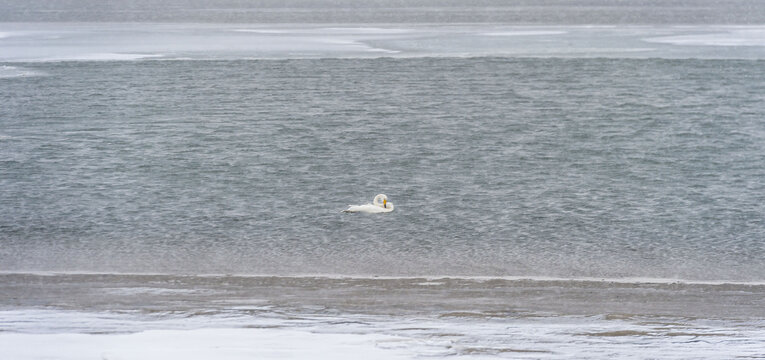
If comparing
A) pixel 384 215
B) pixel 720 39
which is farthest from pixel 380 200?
pixel 720 39

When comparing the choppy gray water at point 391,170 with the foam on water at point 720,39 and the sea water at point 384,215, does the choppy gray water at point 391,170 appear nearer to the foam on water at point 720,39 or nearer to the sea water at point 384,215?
the sea water at point 384,215

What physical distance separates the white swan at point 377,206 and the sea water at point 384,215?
0.27ft

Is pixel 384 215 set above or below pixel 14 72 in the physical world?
below

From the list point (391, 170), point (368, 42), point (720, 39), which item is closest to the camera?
point (391, 170)

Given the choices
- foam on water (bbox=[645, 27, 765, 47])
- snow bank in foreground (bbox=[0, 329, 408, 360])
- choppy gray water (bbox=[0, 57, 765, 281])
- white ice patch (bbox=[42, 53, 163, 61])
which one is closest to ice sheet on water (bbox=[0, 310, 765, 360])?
snow bank in foreground (bbox=[0, 329, 408, 360])

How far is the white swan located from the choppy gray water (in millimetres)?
143

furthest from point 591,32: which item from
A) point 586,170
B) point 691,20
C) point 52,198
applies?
point 52,198

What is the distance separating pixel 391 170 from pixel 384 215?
1.66 m

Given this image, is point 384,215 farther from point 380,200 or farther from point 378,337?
point 378,337

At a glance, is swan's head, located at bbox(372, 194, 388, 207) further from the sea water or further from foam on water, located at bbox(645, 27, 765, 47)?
foam on water, located at bbox(645, 27, 765, 47)

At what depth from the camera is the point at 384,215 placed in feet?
25.9

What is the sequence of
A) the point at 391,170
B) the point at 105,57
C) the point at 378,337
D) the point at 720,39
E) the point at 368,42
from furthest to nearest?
the point at 368,42, the point at 720,39, the point at 105,57, the point at 391,170, the point at 378,337

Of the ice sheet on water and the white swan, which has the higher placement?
the white swan

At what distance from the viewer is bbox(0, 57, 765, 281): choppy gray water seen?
6.82m
